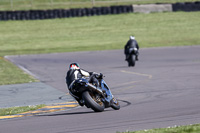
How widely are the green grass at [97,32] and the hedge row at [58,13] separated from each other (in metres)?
0.98

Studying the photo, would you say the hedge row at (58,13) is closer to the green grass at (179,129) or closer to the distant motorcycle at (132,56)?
the distant motorcycle at (132,56)

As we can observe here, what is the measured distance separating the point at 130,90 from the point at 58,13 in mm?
27639

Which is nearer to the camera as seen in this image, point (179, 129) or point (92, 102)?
point (179, 129)

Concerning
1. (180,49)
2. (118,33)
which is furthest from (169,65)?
(118,33)

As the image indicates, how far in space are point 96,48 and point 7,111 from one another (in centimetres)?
2213

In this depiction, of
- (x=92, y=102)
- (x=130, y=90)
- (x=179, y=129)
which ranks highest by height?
(x=179, y=129)

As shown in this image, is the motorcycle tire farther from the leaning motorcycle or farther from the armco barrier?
the armco barrier

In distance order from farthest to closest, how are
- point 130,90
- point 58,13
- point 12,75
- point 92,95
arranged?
point 58,13
point 12,75
point 130,90
point 92,95

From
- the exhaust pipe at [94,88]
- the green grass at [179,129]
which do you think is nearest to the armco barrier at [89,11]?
the exhaust pipe at [94,88]

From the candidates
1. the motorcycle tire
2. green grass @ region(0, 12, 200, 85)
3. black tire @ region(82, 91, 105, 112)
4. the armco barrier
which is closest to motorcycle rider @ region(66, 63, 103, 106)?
black tire @ region(82, 91, 105, 112)

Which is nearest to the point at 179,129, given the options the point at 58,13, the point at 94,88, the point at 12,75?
the point at 94,88

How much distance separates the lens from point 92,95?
483 inches

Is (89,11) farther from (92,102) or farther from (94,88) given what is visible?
(92,102)

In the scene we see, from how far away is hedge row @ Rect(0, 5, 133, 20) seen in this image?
138 feet
